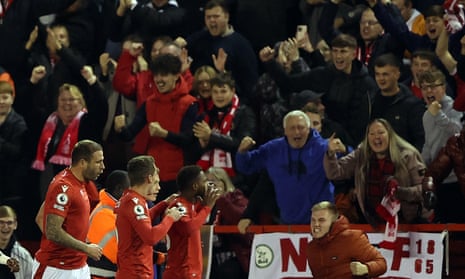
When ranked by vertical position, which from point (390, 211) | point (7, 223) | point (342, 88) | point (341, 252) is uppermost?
point (342, 88)

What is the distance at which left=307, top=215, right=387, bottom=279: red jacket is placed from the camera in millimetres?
13055

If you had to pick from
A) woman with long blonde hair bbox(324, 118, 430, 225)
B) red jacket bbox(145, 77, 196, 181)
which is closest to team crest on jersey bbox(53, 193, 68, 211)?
woman with long blonde hair bbox(324, 118, 430, 225)

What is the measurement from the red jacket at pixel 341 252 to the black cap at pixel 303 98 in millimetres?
2465

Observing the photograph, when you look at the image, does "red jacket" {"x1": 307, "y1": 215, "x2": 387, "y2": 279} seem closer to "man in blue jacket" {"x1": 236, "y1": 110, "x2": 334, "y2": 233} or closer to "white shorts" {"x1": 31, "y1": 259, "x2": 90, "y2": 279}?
"man in blue jacket" {"x1": 236, "y1": 110, "x2": 334, "y2": 233}

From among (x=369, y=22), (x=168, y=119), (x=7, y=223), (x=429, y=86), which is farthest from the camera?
(x=369, y=22)

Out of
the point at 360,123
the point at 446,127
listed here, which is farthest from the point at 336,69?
the point at 446,127

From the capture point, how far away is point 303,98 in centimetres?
1548

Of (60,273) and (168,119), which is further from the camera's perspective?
(168,119)

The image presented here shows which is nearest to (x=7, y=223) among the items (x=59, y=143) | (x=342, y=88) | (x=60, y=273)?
(x=59, y=143)

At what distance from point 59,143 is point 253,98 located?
91.1 inches

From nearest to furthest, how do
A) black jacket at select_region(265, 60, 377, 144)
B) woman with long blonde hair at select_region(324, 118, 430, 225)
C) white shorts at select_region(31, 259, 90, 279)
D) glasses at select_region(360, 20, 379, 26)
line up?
white shorts at select_region(31, 259, 90, 279), woman with long blonde hair at select_region(324, 118, 430, 225), black jacket at select_region(265, 60, 377, 144), glasses at select_region(360, 20, 379, 26)

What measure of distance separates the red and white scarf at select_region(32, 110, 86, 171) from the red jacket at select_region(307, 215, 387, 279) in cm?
415

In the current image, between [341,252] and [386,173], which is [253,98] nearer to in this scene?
[386,173]

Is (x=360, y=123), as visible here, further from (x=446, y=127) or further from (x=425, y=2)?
(x=425, y=2)
